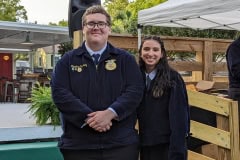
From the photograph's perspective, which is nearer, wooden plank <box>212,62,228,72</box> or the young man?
the young man

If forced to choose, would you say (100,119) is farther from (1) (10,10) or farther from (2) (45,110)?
(1) (10,10)

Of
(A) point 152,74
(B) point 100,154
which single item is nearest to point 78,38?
(A) point 152,74

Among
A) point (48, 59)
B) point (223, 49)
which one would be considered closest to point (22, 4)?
point (48, 59)

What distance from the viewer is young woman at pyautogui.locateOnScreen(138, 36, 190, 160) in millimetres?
2709

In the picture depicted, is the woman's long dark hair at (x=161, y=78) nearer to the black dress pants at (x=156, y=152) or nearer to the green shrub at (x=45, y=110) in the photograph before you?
the black dress pants at (x=156, y=152)

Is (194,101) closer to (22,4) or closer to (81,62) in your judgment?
(81,62)

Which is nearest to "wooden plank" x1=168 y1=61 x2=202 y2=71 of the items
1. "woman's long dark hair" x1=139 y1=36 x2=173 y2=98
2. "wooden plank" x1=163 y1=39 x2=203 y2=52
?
"wooden plank" x1=163 y1=39 x2=203 y2=52

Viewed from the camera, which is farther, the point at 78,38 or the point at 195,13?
the point at 195,13

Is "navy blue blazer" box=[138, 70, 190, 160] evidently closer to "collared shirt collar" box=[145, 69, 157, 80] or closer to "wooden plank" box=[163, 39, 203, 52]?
"collared shirt collar" box=[145, 69, 157, 80]

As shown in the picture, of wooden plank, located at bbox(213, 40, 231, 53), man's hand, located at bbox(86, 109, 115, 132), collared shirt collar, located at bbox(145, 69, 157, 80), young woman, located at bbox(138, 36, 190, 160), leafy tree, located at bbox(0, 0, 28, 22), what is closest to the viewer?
man's hand, located at bbox(86, 109, 115, 132)

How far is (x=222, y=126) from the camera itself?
394cm

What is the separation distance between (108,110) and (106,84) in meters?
0.17

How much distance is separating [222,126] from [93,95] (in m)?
1.89

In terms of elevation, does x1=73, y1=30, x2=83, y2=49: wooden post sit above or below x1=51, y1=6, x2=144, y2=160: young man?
above
